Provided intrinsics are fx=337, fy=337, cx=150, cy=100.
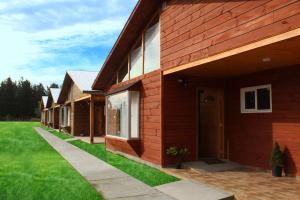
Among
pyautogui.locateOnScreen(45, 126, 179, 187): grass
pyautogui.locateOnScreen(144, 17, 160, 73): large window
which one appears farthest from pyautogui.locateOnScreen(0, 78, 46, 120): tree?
pyautogui.locateOnScreen(144, 17, 160, 73): large window

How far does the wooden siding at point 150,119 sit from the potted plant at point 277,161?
10.2 feet

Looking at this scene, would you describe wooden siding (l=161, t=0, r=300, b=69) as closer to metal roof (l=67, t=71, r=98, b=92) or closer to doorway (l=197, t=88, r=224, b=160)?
doorway (l=197, t=88, r=224, b=160)

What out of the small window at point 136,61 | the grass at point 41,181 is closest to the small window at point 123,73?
the small window at point 136,61

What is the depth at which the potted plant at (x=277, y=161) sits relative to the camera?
834 centimetres

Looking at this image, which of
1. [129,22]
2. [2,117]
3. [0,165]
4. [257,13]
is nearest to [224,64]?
[257,13]

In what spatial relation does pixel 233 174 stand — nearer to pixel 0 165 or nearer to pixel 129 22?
pixel 129 22

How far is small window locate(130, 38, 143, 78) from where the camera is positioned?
1184 centimetres

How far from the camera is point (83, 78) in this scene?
2447 centimetres

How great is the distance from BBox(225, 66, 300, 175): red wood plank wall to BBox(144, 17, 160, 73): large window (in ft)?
8.13

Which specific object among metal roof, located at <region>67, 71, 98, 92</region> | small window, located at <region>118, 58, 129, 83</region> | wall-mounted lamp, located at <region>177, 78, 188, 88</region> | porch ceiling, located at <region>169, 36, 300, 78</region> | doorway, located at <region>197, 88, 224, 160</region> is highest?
metal roof, located at <region>67, 71, 98, 92</region>

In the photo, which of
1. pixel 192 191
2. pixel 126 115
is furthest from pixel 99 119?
pixel 192 191

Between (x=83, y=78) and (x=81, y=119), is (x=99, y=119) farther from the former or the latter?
(x=83, y=78)

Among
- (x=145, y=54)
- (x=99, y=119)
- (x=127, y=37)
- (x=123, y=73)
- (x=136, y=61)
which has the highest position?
(x=127, y=37)

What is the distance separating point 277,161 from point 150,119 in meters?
4.00
